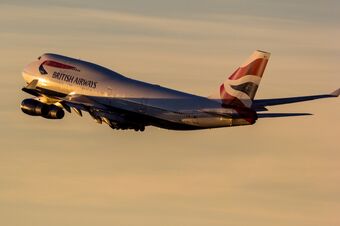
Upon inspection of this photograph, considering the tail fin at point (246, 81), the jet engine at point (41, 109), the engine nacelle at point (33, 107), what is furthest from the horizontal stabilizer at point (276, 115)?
the engine nacelle at point (33, 107)

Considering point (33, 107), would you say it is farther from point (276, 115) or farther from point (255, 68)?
point (276, 115)

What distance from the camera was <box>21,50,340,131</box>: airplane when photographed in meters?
144

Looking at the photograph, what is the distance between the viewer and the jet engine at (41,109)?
157 m

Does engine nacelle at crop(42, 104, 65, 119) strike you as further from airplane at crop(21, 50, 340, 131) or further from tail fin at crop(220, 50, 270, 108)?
tail fin at crop(220, 50, 270, 108)

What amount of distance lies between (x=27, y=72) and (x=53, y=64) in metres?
4.29

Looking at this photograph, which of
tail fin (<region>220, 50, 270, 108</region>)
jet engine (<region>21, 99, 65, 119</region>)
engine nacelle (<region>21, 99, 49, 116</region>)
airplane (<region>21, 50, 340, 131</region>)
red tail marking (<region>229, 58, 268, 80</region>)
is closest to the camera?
red tail marking (<region>229, 58, 268, 80</region>)

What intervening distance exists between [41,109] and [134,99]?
1036 cm

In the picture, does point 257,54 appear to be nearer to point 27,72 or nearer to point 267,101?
point 267,101

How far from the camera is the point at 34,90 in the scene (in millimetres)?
163250

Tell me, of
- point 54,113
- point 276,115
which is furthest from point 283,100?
point 54,113

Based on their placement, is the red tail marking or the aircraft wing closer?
the aircraft wing

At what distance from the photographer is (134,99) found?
511ft

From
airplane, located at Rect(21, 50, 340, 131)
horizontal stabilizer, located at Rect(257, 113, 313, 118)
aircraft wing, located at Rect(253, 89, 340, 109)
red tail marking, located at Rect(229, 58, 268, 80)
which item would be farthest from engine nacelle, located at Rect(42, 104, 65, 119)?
horizontal stabilizer, located at Rect(257, 113, 313, 118)

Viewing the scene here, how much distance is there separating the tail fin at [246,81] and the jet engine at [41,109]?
20064 millimetres
